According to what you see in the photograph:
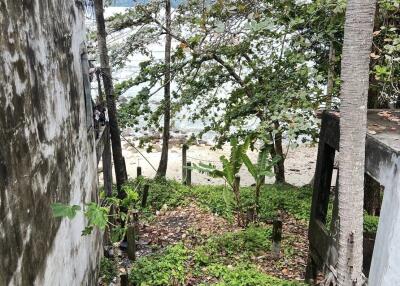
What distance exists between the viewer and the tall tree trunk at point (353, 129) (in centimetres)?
434

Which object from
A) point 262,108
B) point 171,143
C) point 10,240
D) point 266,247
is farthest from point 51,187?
point 171,143

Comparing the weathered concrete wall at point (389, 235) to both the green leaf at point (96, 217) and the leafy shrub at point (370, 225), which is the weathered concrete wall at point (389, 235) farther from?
the leafy shrub at point (370, 225)

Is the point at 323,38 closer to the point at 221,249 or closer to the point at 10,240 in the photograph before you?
the point at 221,249

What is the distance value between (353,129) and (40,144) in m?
3.34

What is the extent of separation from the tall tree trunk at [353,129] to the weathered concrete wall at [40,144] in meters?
3.26

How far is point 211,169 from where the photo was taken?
9.84 metres

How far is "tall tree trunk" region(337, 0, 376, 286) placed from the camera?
4.34 metres

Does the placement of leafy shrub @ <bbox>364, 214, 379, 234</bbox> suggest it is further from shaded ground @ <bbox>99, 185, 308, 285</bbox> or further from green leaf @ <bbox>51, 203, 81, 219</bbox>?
green leaf @ <bbox>51, 203, 81, 219</bbox>

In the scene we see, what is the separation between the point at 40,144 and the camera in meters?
4.31

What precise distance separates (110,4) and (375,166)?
9136mm

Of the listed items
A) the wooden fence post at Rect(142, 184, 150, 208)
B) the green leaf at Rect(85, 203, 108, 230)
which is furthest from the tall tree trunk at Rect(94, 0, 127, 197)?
the green leaf at Rect(85, 203, 108, 230)

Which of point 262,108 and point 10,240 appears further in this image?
point 262,108

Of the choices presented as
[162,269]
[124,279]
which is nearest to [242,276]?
[162,269]

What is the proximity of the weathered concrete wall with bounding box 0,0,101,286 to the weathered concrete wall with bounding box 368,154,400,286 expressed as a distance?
3740 millimetres
